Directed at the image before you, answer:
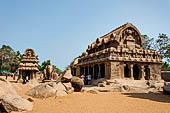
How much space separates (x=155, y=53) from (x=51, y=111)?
19343mm

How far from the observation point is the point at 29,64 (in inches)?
870

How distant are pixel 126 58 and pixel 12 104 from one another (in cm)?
1580

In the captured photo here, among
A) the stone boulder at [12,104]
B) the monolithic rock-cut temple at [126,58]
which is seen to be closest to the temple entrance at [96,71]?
the monolithic rock-cut temple at [126,58]

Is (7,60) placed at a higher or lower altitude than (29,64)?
higher

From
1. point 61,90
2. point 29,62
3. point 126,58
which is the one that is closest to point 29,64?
point 29,62

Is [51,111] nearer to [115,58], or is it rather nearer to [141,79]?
[115,58]

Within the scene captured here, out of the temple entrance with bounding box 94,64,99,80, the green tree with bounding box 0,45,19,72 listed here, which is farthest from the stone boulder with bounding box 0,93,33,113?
the green tree with bounding box 0,45,19,72

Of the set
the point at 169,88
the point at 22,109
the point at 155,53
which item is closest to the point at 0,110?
the point at 22,109

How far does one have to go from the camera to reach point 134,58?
20.1m

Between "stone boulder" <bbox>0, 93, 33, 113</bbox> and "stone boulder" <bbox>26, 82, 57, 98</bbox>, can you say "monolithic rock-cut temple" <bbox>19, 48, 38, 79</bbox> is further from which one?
"stone boulder" <bbox>0, 93, 33, 113</bbox>

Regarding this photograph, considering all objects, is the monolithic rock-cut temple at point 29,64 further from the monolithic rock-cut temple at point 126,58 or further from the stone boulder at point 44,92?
the stone boulder at point 44,92

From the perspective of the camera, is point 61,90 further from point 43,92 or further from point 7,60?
point 7,60

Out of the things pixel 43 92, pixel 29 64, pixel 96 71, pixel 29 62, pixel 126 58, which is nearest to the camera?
pixel 43 92

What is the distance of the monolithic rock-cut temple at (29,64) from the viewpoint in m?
21.8
